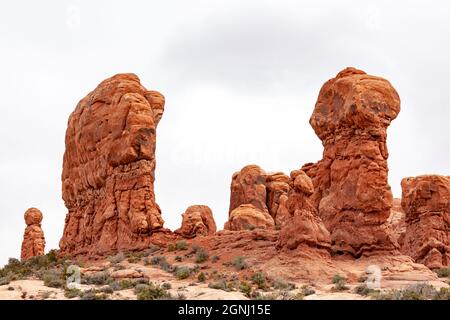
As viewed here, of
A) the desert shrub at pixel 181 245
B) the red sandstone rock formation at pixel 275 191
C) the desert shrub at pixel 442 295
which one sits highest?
the red sandstone rock formation at pixel 275 191

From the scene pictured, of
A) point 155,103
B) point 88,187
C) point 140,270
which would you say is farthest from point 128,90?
point 140,270

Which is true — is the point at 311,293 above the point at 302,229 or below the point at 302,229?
below

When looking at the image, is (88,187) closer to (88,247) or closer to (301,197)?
(88,247)

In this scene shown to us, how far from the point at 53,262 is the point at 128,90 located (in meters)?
10.5

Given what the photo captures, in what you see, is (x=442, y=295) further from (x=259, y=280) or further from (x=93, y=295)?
(x=93, y=295)

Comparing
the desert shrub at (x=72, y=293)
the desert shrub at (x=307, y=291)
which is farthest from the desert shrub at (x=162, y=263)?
the desert shrub at (x=307, y=291)

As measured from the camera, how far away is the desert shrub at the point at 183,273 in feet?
103

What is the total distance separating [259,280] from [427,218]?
18933mm

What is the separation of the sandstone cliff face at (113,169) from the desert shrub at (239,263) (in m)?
6.43

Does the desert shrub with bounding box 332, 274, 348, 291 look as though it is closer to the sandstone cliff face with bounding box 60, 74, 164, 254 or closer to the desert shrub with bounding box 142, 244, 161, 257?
the desert shrub with bounding box 142, 244, 161, 257

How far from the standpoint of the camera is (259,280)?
1150 inches

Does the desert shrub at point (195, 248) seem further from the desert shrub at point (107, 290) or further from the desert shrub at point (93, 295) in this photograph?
the desert shrub at point (93, 295)

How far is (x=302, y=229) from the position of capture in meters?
31.2

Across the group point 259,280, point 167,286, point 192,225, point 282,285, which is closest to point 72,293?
point 167,286
